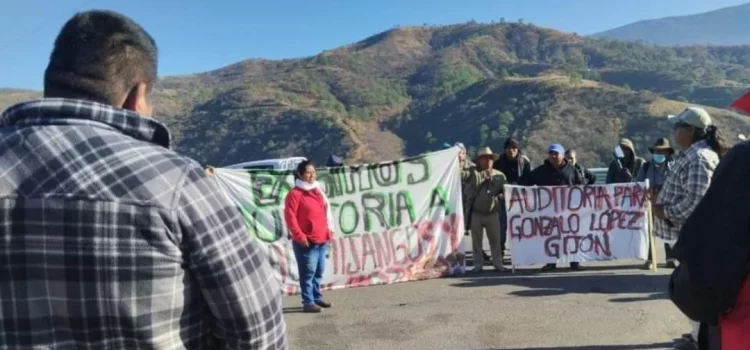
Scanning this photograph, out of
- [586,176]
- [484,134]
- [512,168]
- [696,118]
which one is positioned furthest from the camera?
[484,134]

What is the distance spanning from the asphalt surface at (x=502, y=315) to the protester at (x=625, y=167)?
76.7 inches

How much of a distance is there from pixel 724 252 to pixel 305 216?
6.27 meters

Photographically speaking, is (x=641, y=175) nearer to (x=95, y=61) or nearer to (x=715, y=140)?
(x=715, y=140)

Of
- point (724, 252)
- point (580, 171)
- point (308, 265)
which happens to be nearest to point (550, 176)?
point (580, 171)

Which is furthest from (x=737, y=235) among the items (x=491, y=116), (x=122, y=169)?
(x=491, y=116)

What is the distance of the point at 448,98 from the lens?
87188mm

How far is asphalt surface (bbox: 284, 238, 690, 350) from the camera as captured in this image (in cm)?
662

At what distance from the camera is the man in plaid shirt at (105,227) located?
5.68 ft

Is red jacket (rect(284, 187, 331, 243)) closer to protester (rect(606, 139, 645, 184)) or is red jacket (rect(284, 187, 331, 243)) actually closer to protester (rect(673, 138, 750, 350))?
protester (rect(606, 139, 645, 184))

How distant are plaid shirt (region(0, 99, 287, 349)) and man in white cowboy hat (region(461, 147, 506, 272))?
28.9ft

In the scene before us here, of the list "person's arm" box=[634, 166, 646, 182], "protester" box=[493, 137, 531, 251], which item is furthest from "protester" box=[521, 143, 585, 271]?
"person's arm" box=[634, 166, 646, 182]

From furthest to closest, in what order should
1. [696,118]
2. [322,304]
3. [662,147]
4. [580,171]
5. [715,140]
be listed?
[580,171], [662,147], [322,304], [696,118], [715,140]

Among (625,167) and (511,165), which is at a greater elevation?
(511,165)

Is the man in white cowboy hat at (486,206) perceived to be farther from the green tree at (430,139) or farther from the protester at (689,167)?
the green tree at (430,139)
